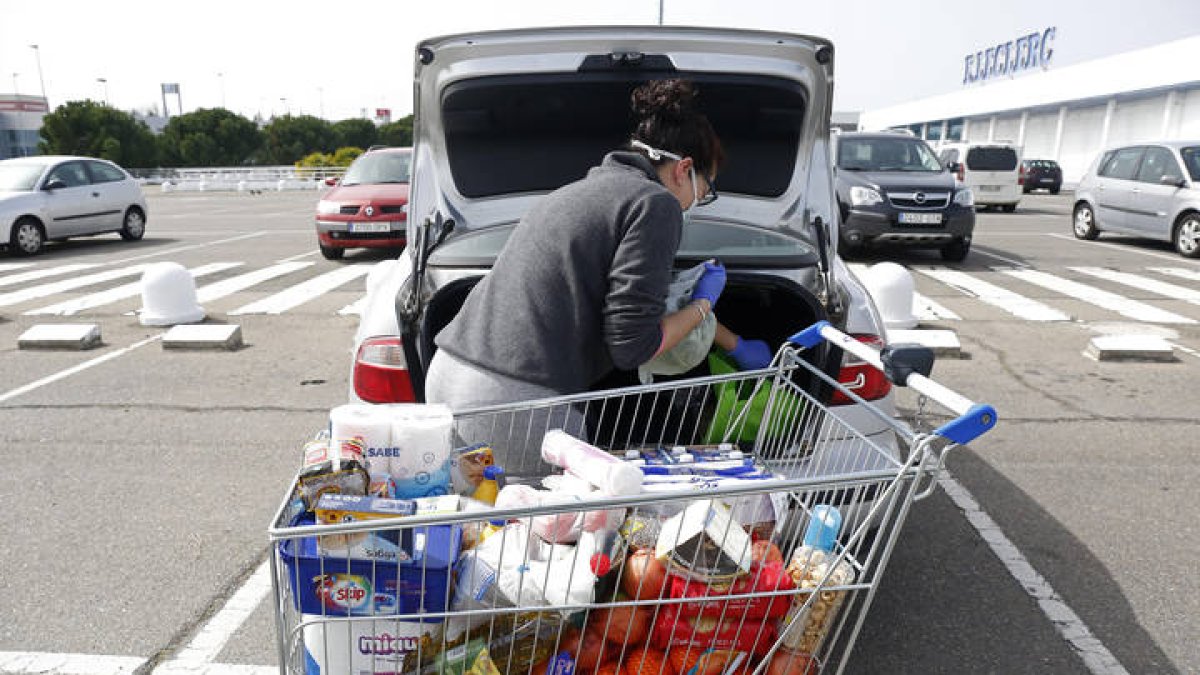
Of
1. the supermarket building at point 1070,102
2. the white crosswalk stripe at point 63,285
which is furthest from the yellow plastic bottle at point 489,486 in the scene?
the supermarket building at point 1070,102

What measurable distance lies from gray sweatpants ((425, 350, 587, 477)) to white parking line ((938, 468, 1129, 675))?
6.49 ft

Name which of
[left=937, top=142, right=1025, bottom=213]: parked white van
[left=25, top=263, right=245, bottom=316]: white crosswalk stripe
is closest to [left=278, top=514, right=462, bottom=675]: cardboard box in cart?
[left=25, top=263, right=245, bottom=316]: white crosswalk stripe

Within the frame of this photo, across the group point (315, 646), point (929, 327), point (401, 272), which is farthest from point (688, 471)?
point (929, 327)

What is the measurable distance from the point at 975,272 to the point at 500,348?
36.1 ft

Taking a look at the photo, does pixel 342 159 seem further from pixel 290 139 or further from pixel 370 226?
pixel 370 226

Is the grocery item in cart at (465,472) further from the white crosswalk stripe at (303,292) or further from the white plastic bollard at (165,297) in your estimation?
the white crosswalk stripe at (303,292)

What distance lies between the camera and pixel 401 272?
11.1ft

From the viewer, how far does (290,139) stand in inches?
2790

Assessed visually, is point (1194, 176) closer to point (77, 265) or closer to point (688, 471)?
point (688, 471)

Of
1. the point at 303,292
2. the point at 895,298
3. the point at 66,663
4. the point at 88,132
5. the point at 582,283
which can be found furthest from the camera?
the point at 88,132

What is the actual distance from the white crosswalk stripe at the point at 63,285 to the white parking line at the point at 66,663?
8.62 meters

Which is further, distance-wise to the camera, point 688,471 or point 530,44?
point 530,44

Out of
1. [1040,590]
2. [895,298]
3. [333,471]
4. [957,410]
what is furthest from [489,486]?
[895,298]

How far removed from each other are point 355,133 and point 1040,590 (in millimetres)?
81428
